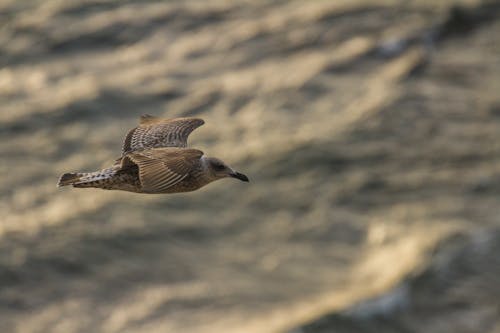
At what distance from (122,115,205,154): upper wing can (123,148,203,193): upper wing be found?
115cm

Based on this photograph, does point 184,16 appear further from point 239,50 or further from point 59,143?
point 59,143

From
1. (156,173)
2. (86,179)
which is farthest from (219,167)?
(86,179)

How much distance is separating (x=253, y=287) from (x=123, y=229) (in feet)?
17.9

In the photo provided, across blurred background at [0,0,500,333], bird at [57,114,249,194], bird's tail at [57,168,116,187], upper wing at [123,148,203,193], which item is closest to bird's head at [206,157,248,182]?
bird at [57,114,249,194]

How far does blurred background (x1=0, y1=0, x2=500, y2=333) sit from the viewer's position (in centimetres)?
3594

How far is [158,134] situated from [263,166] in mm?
26427

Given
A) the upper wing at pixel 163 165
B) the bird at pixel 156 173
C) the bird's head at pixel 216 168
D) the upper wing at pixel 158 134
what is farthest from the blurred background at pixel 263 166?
the upper wing at pixel 163 165

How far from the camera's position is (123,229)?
39125 millimetres

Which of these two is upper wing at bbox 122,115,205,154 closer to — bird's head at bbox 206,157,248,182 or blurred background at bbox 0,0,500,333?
bird's head at bbox 206,157,248,182

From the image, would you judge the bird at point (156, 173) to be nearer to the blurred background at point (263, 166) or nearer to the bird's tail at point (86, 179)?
the bird's tail at point (86, 179)

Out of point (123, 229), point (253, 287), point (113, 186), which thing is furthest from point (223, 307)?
point (113, 186)

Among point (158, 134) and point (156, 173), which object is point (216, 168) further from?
point (158, 134)

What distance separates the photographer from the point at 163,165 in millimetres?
13039

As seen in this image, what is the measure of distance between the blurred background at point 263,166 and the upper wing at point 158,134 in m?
18.9
